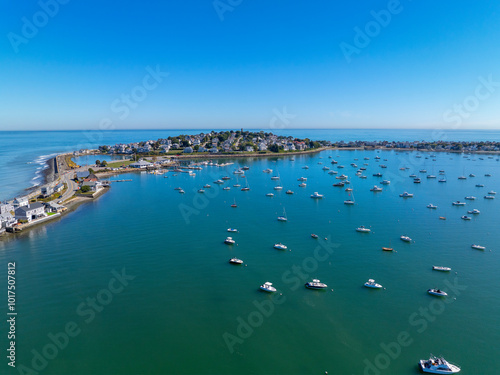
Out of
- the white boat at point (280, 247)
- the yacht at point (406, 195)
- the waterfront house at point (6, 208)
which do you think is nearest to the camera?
the white boat at point (280, 247)

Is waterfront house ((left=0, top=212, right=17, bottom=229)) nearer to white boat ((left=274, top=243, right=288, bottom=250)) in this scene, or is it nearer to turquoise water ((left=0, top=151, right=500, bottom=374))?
turquoise water ((left=0, top=151, right=500, bottom=374))

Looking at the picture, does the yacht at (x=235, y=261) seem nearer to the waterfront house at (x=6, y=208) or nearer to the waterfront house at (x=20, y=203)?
the waterfront house at (x=6, y=208)

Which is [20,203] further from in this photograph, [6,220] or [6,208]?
[6,220]

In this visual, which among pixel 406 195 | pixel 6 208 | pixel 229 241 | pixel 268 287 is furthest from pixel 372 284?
pixel 6 208

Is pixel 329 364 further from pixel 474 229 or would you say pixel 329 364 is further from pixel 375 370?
pixel 474 229

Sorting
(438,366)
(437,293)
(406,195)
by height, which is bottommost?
(438,366)

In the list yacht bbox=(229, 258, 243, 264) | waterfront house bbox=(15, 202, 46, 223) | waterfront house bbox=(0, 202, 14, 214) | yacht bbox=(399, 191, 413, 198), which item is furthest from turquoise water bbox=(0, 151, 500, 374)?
yacht bbox=(399, 191, 413, 198)

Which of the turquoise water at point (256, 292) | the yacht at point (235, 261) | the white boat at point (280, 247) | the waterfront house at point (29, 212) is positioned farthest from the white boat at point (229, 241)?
the waterfront house at point (29, 212)
